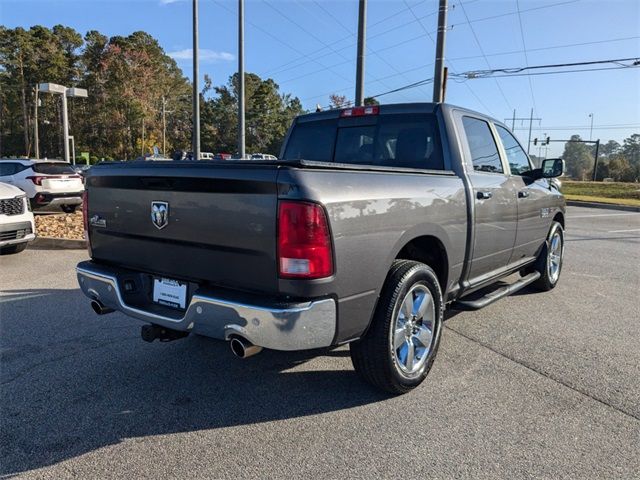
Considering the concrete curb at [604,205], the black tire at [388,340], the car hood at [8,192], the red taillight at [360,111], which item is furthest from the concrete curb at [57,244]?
the concrete curb at [604,205]

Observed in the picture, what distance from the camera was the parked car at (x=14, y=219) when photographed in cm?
734

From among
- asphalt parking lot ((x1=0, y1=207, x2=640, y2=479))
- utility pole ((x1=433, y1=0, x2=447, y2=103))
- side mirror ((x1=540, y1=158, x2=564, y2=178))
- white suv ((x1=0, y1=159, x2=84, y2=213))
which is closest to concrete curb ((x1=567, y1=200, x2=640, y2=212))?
utility pole ((x1=433, y1=0, x2=447, y2=103))

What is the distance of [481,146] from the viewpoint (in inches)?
176

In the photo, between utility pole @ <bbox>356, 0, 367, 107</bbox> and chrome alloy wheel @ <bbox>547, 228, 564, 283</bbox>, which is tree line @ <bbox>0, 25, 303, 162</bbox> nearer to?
utility pole @ <bbox>356, 0, 367, 107</bbox>

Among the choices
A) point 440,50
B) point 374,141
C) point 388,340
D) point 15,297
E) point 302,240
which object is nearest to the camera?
point 302,240

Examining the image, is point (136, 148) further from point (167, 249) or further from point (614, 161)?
point (614, 161)

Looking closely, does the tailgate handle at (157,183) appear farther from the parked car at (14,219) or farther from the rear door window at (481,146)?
the parked car at (14,219)

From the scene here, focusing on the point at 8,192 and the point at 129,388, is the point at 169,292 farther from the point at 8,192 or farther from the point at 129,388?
the point at 8,192

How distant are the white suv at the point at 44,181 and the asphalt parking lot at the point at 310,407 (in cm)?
921

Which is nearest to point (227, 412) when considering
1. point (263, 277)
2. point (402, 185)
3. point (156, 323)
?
point (156, 323)

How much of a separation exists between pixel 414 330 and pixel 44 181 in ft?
41.8

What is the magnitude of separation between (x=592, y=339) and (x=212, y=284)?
136 inches

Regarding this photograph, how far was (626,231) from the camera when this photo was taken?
1262 cm

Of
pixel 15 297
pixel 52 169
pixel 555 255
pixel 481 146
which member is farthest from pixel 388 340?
pixel 52 169
